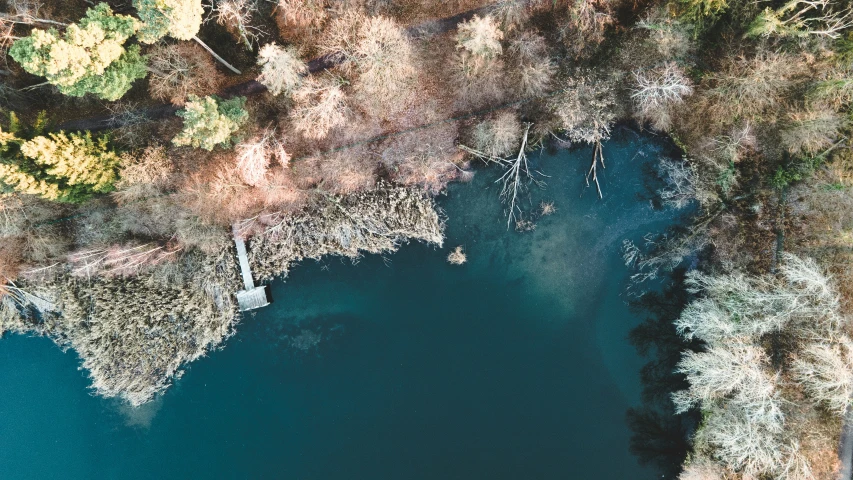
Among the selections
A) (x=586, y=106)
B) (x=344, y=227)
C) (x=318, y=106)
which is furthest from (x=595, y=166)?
(x=318, y=106)

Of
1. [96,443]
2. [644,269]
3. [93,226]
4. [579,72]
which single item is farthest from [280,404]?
[579,72]

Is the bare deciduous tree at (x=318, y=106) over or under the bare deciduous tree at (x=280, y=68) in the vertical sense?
under

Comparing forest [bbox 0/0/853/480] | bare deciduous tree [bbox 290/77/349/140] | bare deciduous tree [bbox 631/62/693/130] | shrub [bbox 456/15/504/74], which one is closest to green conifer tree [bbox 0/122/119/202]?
forest [bbox 0/0/853/480]

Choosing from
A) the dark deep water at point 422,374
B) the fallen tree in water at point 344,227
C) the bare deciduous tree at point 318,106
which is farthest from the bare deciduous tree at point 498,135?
the bare deciduous tree at point 318,106

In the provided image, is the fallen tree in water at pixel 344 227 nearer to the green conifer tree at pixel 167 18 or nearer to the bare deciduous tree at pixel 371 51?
the bare deciduous tree at pixel 371 51

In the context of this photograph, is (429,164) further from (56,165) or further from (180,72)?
(56,165)

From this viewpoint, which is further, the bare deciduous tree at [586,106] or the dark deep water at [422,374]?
the dark deep water at [422,374]
